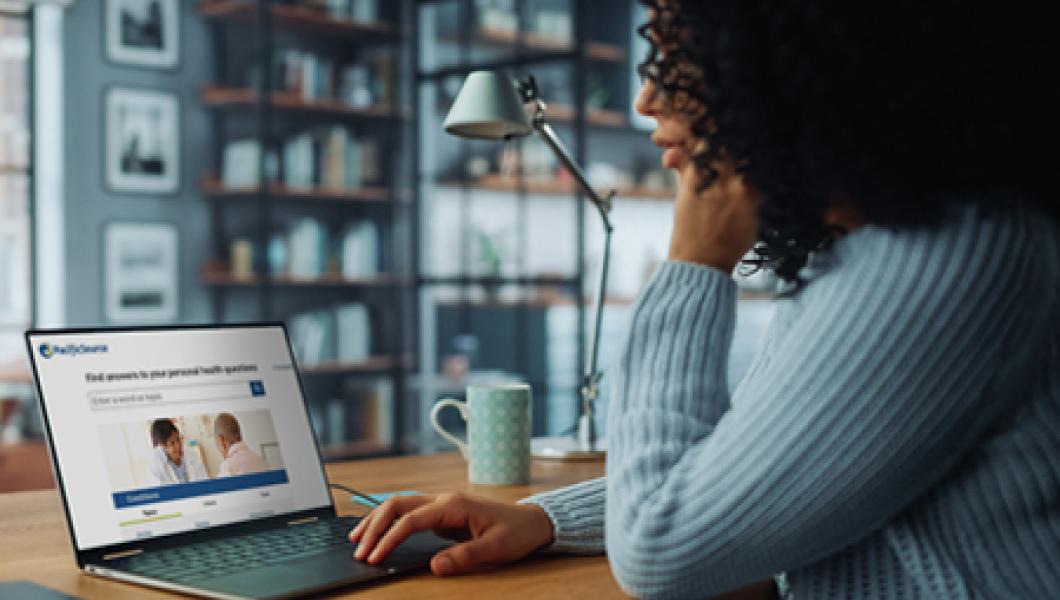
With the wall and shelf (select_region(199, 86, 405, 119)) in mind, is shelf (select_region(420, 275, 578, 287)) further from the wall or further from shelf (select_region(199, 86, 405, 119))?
the wall

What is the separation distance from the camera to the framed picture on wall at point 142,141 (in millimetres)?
4953

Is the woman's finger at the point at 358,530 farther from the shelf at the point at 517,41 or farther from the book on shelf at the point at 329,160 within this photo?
the book on shelf at the point at 329,160

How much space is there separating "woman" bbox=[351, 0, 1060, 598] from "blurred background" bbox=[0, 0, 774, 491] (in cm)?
364

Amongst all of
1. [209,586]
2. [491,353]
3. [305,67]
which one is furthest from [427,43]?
A: [209,586]

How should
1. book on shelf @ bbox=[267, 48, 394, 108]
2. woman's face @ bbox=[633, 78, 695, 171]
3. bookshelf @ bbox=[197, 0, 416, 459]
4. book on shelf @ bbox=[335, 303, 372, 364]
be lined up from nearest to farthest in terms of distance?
woman's face @ bbox=[633, 78, 695, 171] < bookshelf @ bbox=[197, 0, 416, 459] < book on shelf @ bbox=[267, 48, 394, 108] < book on shelf @ bbox=[335, 303, 372, 364]

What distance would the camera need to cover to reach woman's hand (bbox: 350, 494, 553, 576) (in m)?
1.03

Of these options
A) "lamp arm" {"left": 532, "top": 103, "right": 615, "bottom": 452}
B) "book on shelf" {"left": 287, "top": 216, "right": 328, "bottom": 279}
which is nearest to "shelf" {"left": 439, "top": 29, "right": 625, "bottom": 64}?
"book on shelf" {"left": 287, "top": 216, "right": 328, "bottom": 279}

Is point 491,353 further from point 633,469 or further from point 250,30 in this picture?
point 633,469

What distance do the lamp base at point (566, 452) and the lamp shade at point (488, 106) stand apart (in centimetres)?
50

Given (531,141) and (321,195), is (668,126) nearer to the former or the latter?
(531,141)

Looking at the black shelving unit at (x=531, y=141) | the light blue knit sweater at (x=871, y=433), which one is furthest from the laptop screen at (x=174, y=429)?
the black shelving unit at (x=531, y=141)

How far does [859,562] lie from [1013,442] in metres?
0.15

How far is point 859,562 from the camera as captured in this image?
2.92ft

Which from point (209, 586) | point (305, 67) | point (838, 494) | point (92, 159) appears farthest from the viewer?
point (305, 67)
